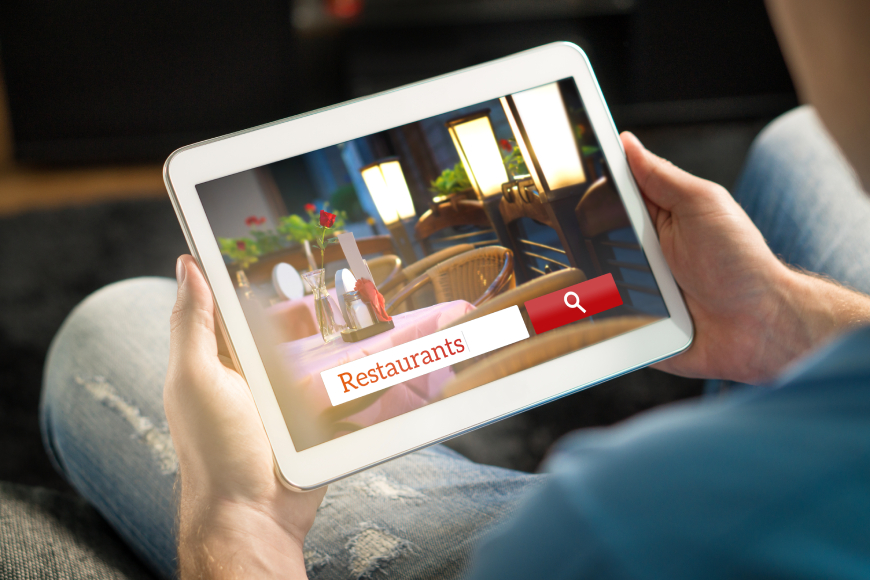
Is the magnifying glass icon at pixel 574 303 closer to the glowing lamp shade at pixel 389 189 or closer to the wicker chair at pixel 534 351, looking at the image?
the wicker chair at pixel 534 351

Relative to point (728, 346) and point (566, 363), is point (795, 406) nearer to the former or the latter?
point (566, 363)

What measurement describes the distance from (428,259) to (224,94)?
973mm

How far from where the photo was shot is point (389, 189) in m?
0.50

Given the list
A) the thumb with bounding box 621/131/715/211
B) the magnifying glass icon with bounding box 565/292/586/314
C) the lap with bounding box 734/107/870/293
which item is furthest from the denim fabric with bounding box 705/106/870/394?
the magnifying glass icon with bounding box 565/292/586/314

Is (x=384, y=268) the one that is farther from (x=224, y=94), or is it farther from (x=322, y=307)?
(x=224, y=94)

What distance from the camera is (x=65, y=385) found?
66 cm

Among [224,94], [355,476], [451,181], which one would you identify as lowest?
[355,476]

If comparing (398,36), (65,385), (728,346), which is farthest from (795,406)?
(398,36)

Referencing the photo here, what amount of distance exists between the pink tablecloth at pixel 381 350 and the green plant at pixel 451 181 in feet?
0.40

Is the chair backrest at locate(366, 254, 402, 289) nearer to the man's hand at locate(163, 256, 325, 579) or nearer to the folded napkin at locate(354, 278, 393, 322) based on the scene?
the folded napkin at locate(354, 278, 393, 322)

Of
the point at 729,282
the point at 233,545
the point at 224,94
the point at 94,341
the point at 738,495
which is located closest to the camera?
the point at 738,495

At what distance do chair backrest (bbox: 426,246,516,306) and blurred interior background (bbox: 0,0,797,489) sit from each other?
0.55m

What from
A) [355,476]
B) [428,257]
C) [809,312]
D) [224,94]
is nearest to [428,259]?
[428,257]

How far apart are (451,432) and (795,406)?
1.10 ft
